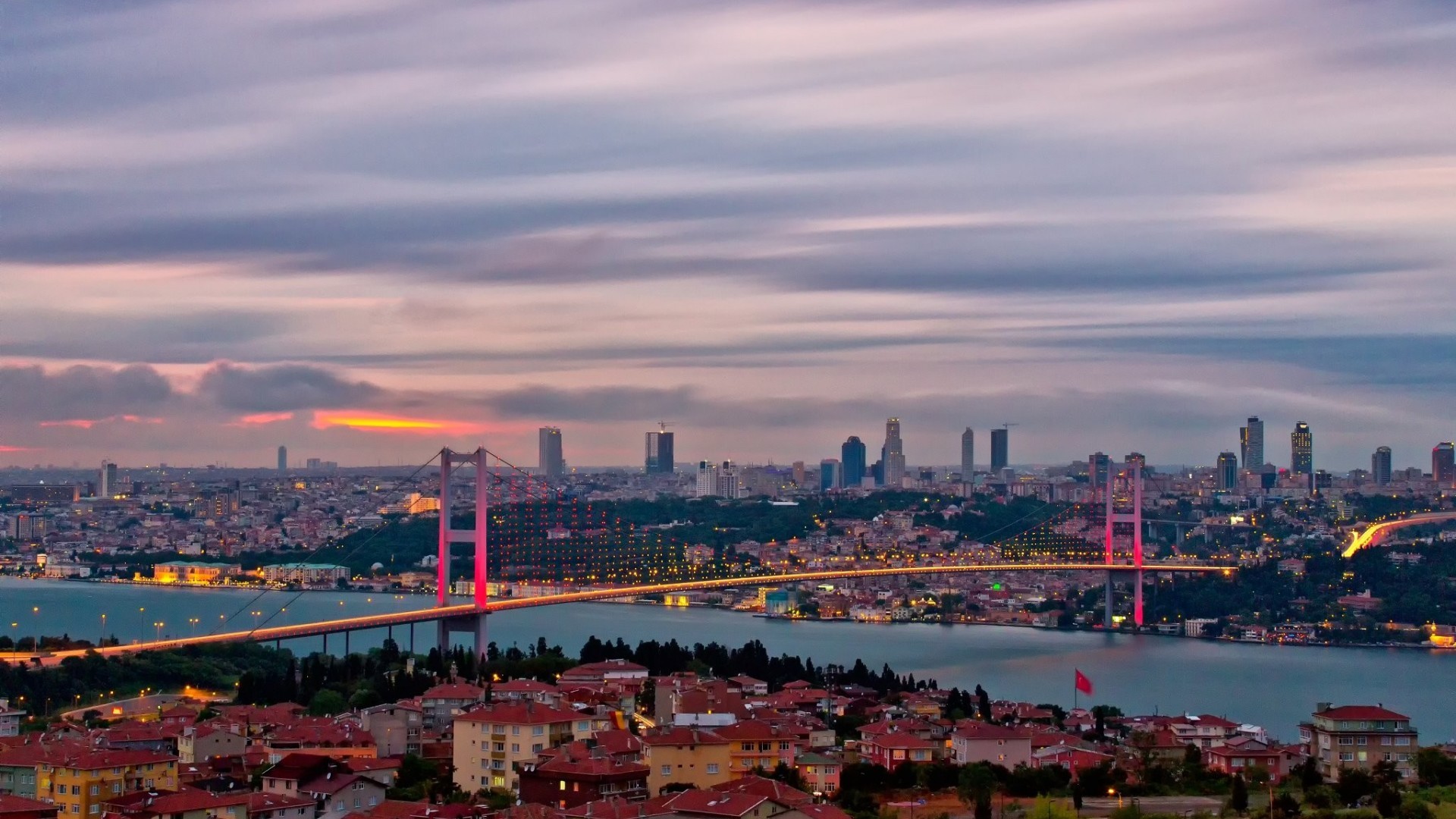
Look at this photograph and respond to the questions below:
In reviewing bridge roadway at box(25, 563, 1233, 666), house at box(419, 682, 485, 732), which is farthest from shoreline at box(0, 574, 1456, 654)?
house at box(419, 682, 485, 732)

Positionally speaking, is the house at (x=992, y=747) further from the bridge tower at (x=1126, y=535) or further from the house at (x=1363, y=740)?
the bridge tower at (x=1126, y=535)

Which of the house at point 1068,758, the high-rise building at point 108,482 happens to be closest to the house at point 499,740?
the house at point 1068,758

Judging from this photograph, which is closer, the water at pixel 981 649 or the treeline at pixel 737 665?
the treeline at pixel 737 665

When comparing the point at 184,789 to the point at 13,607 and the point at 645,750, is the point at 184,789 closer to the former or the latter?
the point at 645,750

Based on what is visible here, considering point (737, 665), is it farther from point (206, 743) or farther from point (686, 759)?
point (686, 759)

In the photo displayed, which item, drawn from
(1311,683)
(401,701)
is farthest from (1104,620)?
(401,701)
